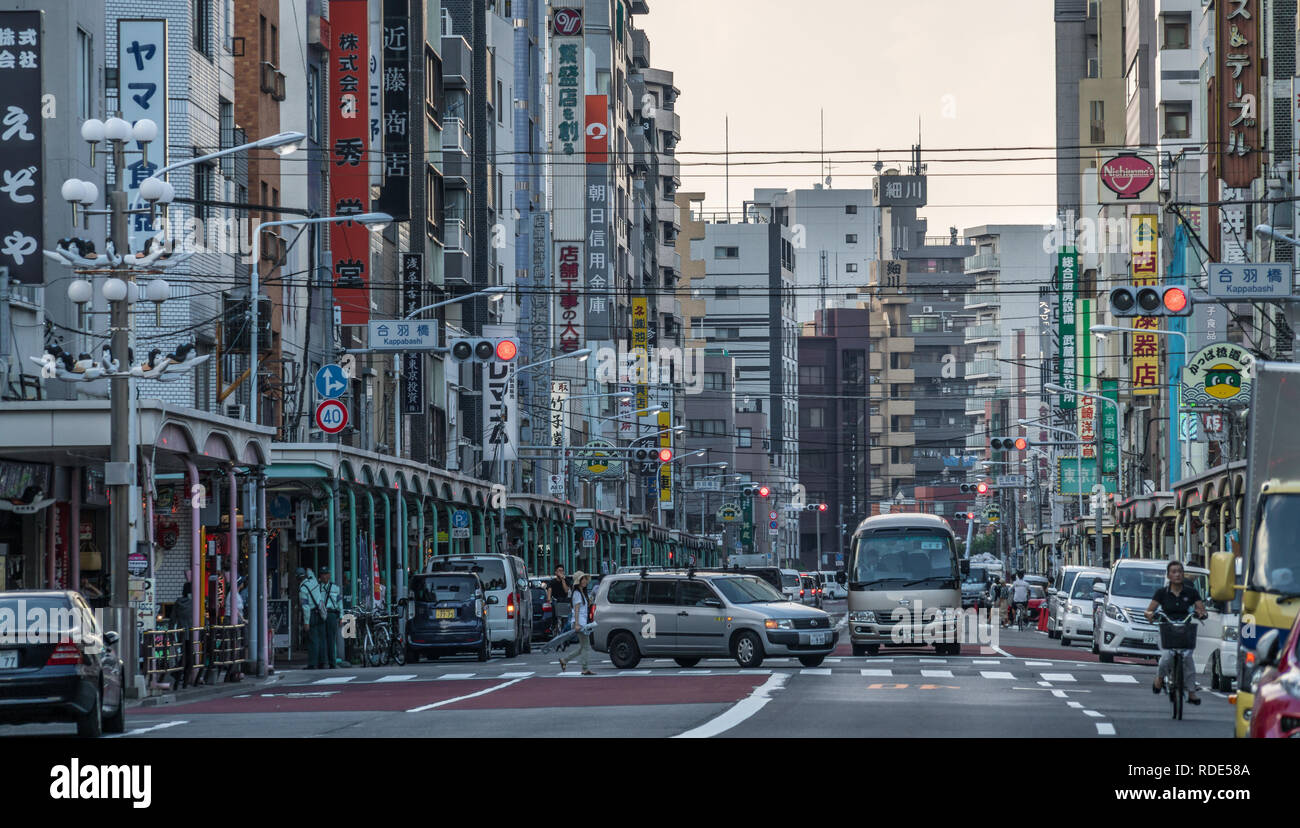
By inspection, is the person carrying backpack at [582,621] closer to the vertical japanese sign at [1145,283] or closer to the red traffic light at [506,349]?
the red traffic light at [506,349]

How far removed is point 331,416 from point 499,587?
4.96 meters

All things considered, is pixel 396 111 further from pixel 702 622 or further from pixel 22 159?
pixel 22 159

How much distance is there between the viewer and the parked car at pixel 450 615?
4331cm

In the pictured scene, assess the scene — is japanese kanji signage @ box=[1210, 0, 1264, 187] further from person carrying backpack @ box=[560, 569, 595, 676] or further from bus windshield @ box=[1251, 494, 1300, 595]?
bus windshield @ box=[1251, 494, 1300, 595]

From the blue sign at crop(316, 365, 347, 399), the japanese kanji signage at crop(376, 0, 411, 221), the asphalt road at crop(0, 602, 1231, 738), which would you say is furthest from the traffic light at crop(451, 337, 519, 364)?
the japanese kanji signage at crop(376, 0, 411, 221)

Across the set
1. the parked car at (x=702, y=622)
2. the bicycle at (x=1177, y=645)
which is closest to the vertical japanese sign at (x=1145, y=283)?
the parked car at (x=702, y=622)

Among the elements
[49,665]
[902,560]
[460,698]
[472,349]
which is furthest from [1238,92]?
[49,665]

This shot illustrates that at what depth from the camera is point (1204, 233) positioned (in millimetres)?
79188

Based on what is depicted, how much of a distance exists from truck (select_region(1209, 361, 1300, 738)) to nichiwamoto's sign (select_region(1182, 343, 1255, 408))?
90.7 ft

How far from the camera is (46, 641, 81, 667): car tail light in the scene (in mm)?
21156
